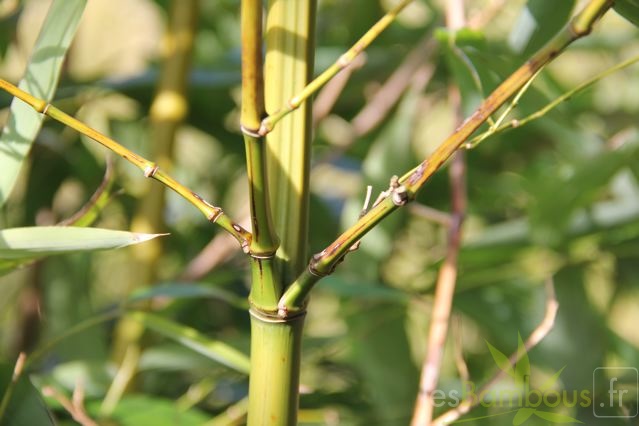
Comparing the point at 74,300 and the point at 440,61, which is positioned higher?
the point at 440,61

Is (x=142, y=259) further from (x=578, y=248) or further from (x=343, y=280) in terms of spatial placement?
(x=578, y=248)

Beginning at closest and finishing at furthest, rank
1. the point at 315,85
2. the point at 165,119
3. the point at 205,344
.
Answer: the point at 315,85, the point at 205,344, the point at 165,119

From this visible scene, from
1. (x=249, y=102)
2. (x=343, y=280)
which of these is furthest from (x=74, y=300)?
(x=249, y=102)

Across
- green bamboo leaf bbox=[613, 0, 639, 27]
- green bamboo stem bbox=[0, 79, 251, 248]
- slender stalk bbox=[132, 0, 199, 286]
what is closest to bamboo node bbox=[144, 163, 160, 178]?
green bamboo stem bbox=[0, 79, 251, 248]

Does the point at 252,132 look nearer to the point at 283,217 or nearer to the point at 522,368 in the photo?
the point at 283,217

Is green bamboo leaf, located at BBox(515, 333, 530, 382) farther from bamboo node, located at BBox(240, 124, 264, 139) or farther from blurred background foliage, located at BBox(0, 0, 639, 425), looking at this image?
bamboo node, located at BBox(240, 124, 264, 139)

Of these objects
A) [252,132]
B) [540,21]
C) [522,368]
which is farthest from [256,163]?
[522,368]

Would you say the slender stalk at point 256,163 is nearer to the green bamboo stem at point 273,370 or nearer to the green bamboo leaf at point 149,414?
the green bamboo stem at point 273,370
